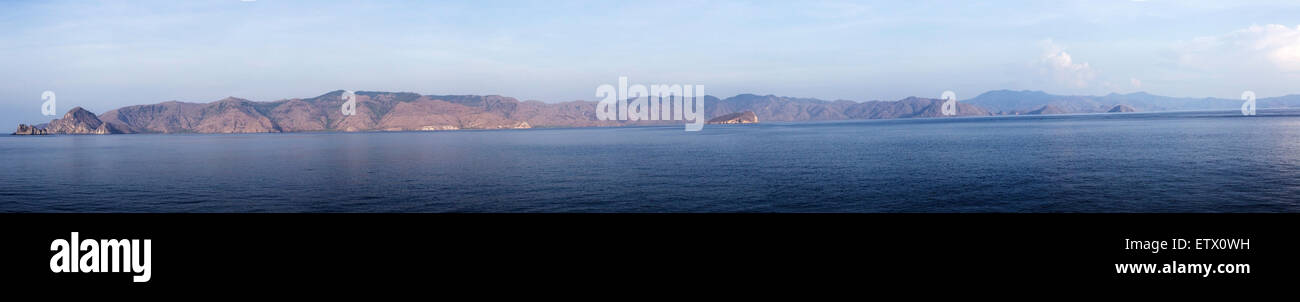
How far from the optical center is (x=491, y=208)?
110 ft
